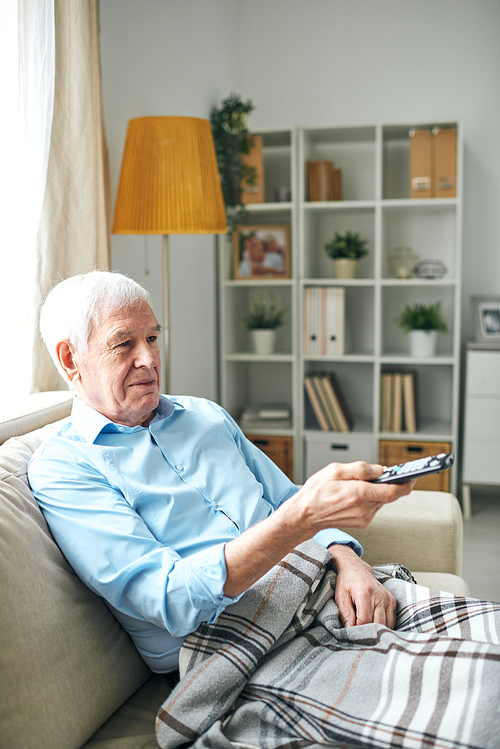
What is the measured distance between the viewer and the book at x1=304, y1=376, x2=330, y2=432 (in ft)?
10.3

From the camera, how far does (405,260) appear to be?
10.5ft

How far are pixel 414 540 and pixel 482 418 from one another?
1.68 metres

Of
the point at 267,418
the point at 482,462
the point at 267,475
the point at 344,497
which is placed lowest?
the point at 482,462

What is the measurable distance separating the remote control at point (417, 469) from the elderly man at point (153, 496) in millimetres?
14

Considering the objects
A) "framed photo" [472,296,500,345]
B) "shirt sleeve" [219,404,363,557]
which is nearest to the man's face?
"shirt sleeve" [219,404,363,557]

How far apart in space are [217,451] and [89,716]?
1.68 ft

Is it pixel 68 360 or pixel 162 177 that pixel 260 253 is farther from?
pixel 68 360

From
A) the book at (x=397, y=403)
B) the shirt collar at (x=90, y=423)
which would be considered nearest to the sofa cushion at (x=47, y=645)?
the shirt collar at (x=90, y=423)

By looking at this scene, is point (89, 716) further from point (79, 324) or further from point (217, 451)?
point (79, 324)

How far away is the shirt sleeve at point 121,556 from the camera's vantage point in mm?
935

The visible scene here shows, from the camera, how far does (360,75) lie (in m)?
3.35

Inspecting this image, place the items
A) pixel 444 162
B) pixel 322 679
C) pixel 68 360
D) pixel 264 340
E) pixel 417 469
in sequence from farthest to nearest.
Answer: pixel 264 340 → pixel 444 162 → pixel 68 360 → pixel 322 679 → pixel 417 469

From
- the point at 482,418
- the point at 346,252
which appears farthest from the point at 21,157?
the point at 482,418

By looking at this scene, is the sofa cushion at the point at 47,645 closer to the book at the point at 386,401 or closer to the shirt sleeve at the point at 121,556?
the shirt sleeve at the point at 121,556
